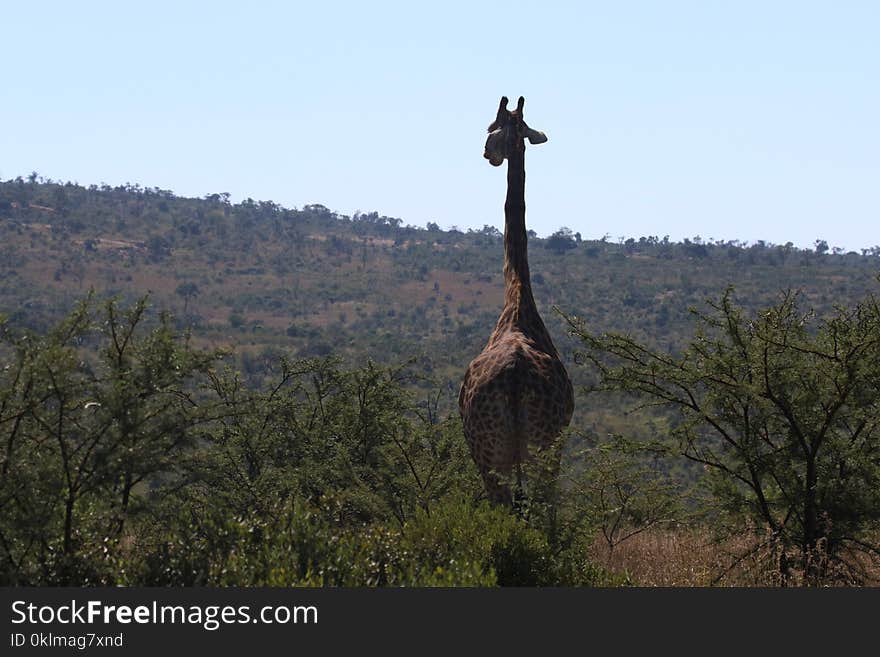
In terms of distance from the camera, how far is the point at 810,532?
33.2 ft

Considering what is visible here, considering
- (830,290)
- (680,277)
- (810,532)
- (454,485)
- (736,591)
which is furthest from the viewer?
(680,277)

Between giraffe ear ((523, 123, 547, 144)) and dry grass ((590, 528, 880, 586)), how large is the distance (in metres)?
4.46

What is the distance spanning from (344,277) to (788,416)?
101 meters

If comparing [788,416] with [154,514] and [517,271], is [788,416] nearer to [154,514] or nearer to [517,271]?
[517,271]

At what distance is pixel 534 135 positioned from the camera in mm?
13203

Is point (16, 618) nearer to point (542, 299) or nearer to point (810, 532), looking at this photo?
point (810, 532)

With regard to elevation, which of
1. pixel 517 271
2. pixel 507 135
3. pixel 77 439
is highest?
pixel 507 135

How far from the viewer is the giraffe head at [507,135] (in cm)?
1296

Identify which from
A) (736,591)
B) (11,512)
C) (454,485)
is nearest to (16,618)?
(11,512)

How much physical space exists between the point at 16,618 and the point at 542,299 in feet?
271

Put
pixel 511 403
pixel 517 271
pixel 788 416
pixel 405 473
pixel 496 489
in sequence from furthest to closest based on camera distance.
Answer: pixel 517 271, pixel 405 473, pixel 496 489, pixel 511 403, pixel 788 416

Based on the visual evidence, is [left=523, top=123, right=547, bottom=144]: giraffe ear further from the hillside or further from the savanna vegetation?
the hillside

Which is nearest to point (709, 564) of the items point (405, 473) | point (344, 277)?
point (405, 473)

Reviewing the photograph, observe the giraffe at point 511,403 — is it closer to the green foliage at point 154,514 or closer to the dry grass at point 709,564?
the green foliage at point 154,514
